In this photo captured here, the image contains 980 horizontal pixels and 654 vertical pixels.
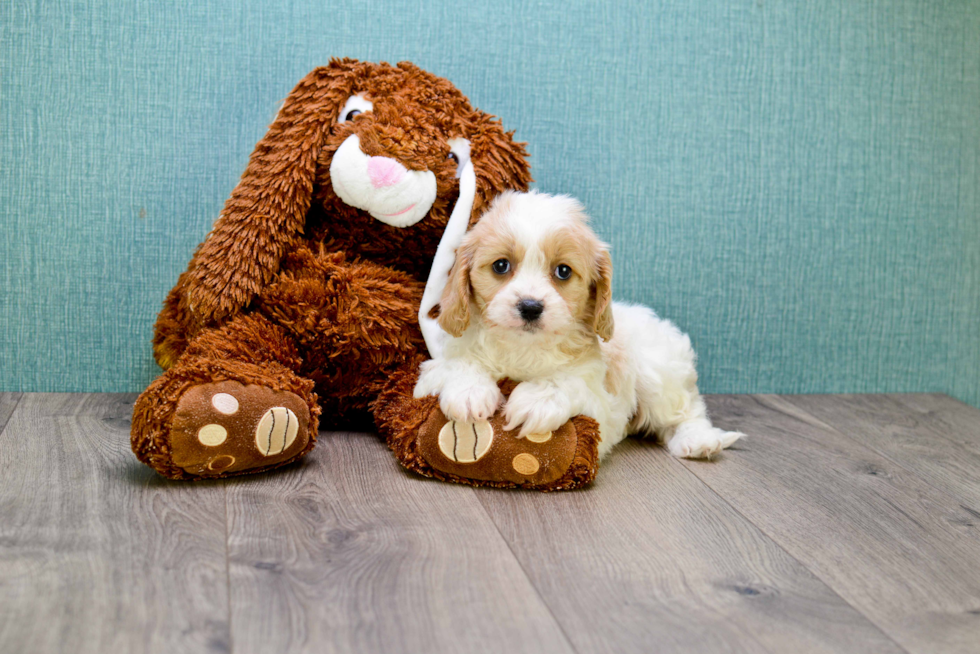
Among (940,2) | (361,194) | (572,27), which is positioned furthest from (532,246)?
(940,2)

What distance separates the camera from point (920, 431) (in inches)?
75.6

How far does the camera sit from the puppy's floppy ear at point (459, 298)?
139 cm

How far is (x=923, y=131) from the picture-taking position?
6.93 ft

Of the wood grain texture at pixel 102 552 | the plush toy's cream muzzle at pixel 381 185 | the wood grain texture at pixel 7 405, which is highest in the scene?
the plush toy's cream muzzle at pixel 381 185

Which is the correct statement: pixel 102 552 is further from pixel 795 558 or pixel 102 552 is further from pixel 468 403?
pixel 795 558

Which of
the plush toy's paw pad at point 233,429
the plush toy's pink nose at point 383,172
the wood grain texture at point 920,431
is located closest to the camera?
the plush toy's paw pad at point 233,429

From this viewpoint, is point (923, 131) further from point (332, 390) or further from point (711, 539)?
point (332, 390)

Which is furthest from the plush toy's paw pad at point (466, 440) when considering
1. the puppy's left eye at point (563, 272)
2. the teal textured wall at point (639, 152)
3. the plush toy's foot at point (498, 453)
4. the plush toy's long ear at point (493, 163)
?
the teal textured wall at point (639, 152)

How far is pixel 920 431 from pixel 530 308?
1.11m

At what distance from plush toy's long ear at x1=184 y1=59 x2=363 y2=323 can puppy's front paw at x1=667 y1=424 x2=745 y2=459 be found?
0.82m

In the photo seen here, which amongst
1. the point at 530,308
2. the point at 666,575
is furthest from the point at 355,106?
the point at 666,575

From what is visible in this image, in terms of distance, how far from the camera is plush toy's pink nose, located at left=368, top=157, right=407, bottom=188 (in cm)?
151

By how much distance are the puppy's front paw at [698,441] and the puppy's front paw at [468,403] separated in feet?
1.45

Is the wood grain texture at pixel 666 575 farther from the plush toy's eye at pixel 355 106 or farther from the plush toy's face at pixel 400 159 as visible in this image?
the plush toy's eye at pixel 355 106
